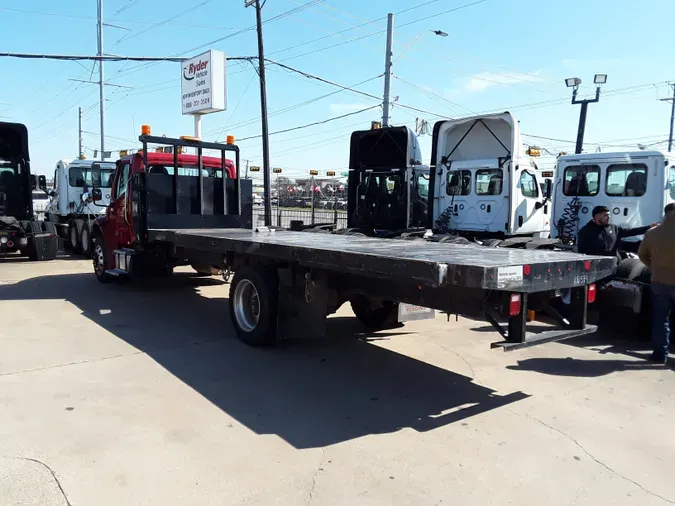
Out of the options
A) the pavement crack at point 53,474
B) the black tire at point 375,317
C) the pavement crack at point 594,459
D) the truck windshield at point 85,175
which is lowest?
the pavement crack at point 594,459

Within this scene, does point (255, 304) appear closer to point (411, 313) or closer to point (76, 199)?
point (411, 313)

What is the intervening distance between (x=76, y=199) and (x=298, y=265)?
553 inches

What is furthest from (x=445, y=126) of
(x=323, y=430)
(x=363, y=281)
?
(x=323, y=430)

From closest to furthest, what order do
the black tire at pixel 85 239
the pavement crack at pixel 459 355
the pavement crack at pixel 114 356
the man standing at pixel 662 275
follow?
1. the pavement crack at pixel 114 356
2. the pavement crack at pixel 459 355
3. the man standing at pixel 662 275
4. the black tire at pixel 85 239

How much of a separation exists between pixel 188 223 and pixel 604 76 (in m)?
12.8

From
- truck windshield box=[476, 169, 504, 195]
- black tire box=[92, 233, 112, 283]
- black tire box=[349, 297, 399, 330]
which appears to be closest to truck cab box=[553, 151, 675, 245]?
truck windshield box=[476, 169, 504, 195]

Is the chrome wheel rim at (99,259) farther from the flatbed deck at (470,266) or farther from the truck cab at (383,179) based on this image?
the flatbed deck at (470,266)

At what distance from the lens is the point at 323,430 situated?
4.41m

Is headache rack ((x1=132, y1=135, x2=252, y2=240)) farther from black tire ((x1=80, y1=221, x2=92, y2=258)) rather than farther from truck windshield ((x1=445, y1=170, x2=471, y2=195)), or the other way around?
black tire ((x1=80, y1=221, x2=92, y2=258))

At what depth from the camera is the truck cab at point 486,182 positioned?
11242 millimetres

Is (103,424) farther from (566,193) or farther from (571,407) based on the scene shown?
(566,193)

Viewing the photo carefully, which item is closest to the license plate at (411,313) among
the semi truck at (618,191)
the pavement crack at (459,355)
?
the pavement crack at (459,355)

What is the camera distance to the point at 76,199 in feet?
58.1

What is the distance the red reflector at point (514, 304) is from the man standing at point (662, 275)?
2813 mm
